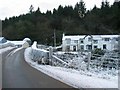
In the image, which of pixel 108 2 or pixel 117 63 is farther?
pixel 108 2

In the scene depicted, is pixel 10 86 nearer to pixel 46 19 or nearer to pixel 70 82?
pixel 70 82

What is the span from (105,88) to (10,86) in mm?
4220

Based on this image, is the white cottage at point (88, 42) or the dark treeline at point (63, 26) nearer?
the white cottage at point (88, 42)

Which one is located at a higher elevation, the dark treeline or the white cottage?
the dark treeline

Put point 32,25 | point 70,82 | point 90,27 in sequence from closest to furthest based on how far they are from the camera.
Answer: point 70,82, point 90,27, point 32,25

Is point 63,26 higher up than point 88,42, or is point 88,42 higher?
point 63,26

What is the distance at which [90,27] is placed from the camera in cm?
13250

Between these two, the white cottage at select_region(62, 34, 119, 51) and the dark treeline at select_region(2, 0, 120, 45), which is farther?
the dark treeline at select_region(2, 0, 120, 45)

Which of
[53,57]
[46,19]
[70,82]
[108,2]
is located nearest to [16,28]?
[46,19]

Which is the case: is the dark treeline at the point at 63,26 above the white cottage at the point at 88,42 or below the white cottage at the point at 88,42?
above

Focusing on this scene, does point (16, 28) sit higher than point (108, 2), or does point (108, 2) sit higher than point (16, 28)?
point (108, 2)

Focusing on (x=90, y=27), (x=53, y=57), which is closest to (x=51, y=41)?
(x=90, y=27)

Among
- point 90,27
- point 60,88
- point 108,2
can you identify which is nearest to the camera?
point 60,88

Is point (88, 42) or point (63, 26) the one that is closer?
point (88, 42)
